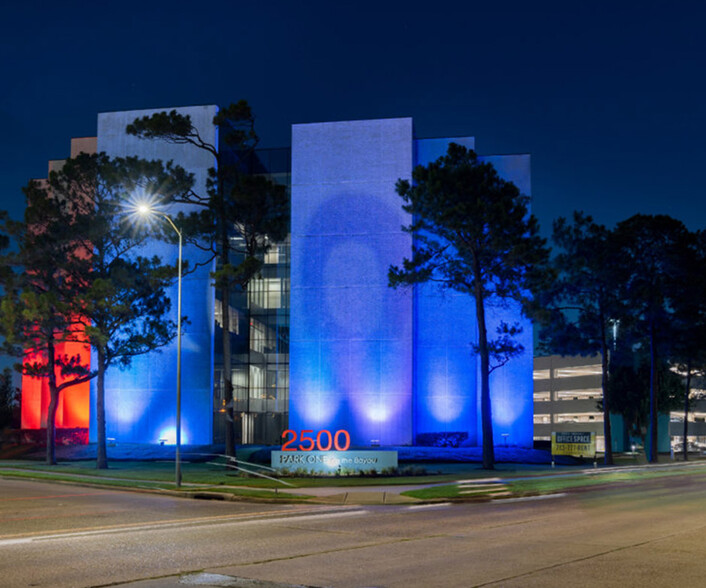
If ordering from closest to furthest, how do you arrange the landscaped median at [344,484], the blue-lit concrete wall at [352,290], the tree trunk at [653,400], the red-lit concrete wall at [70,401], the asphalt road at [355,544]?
the asphalt road at [355,544]
the landscaped median at [344,484]
the blue-lit concrete wall at [352,290]
the tree trunk at [653,400]
the red-lit concrete wall at [70,401]

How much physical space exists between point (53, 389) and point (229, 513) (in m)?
25.8

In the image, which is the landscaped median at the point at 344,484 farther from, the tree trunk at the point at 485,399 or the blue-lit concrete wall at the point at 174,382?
the blue-lit concrete wall at the point at 174,382

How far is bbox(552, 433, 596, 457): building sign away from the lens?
42250mm

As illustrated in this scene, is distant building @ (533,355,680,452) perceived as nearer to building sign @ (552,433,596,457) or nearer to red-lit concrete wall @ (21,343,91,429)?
building sign @ (552,433,596,457)

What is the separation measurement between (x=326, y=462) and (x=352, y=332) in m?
21.2

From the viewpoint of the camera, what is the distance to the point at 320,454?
32656 millimetres

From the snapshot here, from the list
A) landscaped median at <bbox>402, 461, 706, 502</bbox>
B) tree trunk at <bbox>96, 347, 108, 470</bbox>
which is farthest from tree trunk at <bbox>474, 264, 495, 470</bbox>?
tree trunk at <bbox>96, 347, 108, 470</bbox>

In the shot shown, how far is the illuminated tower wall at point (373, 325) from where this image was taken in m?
52.9

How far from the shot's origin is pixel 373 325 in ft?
175

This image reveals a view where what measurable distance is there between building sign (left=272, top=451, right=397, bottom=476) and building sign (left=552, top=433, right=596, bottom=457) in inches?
558

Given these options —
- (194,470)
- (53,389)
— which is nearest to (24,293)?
(53,389)

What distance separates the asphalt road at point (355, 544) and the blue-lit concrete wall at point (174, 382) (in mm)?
30699

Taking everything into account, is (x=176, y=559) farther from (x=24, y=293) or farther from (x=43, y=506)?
(x=24, y=293)

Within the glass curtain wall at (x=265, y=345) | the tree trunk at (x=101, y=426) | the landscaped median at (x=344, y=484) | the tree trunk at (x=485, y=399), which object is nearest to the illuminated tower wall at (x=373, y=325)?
the glass curtain wall at (x=265, y=345)
